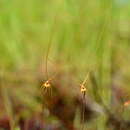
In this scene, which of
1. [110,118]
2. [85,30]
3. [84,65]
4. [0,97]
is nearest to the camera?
[110,118]

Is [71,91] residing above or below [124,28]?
below

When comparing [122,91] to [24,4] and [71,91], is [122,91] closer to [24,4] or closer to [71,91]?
[71,91]

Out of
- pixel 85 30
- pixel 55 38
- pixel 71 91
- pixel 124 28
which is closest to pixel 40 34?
pixel 55 38

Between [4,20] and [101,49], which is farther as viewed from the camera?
[4,20]

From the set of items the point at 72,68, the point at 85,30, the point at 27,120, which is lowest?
the point at 27,120

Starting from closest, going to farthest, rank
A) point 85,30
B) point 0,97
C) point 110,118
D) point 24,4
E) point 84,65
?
1. point 110,118
2. point 0,97
3. point 84,65
4. point 85,30
5. point 24,4

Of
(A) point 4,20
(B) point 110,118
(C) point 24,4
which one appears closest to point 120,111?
(B) point 110,118
